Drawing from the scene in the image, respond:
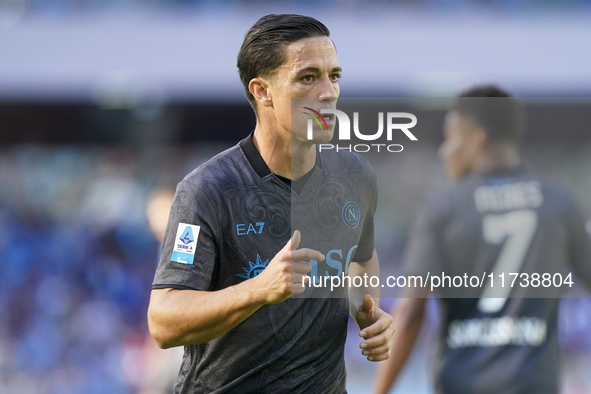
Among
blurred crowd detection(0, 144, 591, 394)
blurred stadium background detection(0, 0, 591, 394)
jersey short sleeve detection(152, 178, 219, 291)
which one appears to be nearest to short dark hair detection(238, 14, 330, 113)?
jersey short sleeve detection(152, 178, 219, 291)

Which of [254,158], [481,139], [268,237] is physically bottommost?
[268,237]

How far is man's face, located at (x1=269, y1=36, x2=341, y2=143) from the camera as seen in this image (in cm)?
211

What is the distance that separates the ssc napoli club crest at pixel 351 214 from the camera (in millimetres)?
2258

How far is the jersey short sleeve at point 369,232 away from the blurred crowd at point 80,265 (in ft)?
16.9

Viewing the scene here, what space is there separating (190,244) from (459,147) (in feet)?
3.31

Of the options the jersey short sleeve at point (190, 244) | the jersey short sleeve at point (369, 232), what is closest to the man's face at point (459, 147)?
the jersey short sleeve at point (369, 232)

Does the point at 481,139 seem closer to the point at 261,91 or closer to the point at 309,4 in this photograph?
the point at 261,91

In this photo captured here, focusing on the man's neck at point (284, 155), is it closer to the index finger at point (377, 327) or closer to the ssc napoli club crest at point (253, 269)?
the ssc napoli club crest at point (253, 269)

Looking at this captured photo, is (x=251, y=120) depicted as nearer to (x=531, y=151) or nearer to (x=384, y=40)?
(x=384, y=40)

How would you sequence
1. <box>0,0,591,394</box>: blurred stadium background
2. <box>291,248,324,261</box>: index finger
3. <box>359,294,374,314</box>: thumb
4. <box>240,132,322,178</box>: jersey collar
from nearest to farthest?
<box>291,248,324,261</box>: index finger < <box>359,294,374,314</box>: thumb < <box>240,132,322,178</box>: jersey collar < <box>0,0,591,394</box>: blurred stadium background

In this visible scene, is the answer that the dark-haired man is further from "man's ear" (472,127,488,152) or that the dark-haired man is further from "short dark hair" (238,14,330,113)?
"man's ear" (472,127,488,152)

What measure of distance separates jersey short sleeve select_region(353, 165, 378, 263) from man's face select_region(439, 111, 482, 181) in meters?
0.28

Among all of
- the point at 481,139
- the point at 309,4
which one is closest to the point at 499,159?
the point at 481,139

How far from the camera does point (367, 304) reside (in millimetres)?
2107
